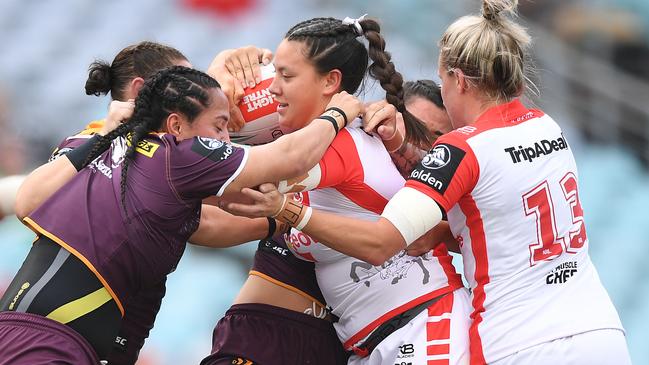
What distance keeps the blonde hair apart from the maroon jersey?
32.7 inches

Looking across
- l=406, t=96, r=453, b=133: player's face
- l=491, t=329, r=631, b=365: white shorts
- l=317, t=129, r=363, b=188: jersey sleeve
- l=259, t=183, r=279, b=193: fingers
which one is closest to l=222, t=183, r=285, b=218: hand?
l=259, t=183, r=279, b=193: fingers

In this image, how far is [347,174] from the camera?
3625 mm

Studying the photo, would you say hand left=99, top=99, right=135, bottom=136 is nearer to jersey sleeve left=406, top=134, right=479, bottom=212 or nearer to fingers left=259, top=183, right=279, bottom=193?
fingers left=259, top=183, right=279, bottom=193

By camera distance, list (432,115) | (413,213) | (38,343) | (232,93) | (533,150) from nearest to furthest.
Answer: (38,343) < (413,213) < (533,150) < (232,93) < (432,115)

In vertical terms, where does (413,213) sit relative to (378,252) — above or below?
above

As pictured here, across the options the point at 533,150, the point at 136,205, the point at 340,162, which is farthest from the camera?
the point at 340,162

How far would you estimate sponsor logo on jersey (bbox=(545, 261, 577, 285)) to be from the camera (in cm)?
349

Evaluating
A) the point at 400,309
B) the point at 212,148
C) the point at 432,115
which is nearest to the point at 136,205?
the point at 212,148

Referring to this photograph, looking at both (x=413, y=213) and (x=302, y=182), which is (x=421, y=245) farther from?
(x=302, y=182)

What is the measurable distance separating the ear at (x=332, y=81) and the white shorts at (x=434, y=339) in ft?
2.81

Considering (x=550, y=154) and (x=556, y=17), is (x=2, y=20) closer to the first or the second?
(x=556, y=17)

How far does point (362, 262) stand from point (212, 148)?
0.80 metres

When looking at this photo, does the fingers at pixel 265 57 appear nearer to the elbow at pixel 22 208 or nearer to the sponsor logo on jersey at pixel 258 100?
the sponsor logo on jersey at pixel 258 100

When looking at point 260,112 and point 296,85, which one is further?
point 260,112
